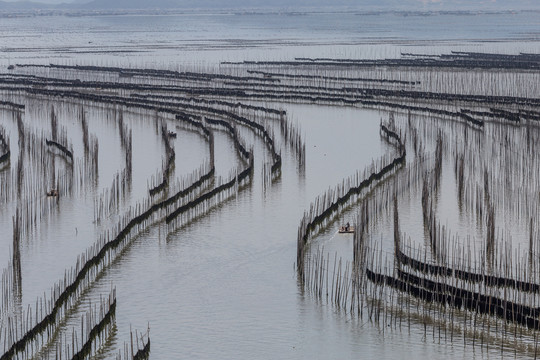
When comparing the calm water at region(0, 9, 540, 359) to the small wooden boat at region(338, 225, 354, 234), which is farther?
the small wooden boat at region(338, 225, 354, 234)

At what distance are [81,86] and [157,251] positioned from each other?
105ft

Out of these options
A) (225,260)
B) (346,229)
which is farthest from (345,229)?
(225,260)

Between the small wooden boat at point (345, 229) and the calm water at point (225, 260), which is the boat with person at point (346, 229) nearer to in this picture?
the small wooden boat at point (345, 229)

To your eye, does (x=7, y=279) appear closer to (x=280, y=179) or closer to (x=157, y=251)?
(x=157, y=251)

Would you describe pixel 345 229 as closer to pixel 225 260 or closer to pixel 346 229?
pixel 346 229

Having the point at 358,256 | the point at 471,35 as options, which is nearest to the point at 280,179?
the point at 358,256

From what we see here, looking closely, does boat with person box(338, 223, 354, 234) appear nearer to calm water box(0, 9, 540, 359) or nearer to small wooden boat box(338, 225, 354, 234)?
small wooden boat box(338, 225, 354, 234)

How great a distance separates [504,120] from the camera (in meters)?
38.0

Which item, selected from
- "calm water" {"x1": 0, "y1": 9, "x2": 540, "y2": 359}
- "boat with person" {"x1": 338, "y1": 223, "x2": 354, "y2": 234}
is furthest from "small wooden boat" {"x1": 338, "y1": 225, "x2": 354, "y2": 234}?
"calm water" {"x1": 0, "y1": 9, "x2": 540, "y2": 359}

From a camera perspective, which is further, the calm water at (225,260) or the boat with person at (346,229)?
the boat with person at (346,229)

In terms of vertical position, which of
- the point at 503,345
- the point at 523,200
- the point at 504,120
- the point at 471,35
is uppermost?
the point at 471,35

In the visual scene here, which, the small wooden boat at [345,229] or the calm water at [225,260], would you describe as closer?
the calm water at [225,260]

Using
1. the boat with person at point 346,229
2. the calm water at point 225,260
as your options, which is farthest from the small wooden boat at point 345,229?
the calm water at point 225,260

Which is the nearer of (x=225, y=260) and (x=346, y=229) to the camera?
(x=225, y=260)
